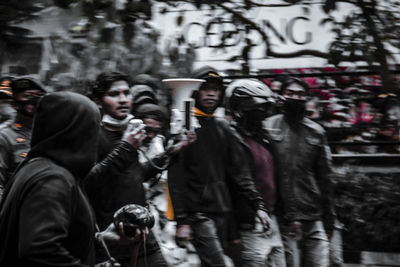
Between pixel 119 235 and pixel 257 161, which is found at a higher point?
pixel 119 235

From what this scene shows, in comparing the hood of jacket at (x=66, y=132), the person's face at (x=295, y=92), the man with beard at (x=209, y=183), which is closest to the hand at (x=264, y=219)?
the man with beard at (x=209, y=183)

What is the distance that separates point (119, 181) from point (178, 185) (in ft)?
3.37

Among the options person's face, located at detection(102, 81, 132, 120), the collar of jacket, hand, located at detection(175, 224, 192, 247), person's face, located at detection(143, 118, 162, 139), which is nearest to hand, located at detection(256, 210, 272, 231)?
hand, located at detection(175, 224, 192, 247)

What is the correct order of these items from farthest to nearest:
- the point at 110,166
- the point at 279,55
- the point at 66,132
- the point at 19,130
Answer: the point at 279,55 → the point at 19,130 → the point at 110,166 → the point at 66,132

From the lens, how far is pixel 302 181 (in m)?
6.17

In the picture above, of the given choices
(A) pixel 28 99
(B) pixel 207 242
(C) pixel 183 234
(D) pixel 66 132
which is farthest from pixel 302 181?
(D) pixel 66 132

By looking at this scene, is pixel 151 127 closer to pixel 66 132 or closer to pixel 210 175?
pixel 210 175

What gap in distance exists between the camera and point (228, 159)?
5.73m

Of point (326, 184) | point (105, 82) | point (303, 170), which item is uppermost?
point (105, 82)

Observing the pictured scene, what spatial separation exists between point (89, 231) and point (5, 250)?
321mm

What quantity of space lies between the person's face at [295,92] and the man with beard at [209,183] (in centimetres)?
86

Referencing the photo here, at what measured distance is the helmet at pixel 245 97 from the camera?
19.5 ft

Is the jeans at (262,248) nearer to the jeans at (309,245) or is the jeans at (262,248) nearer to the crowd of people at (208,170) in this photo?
the crowd of people at (208,170)

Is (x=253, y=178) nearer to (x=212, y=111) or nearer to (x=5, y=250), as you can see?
(x=212, y=111)
